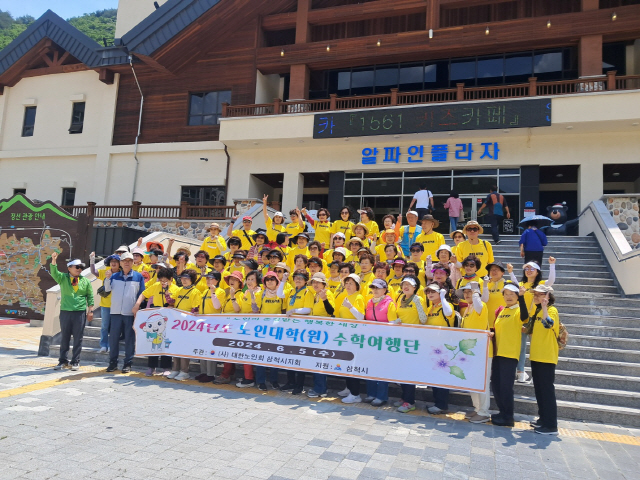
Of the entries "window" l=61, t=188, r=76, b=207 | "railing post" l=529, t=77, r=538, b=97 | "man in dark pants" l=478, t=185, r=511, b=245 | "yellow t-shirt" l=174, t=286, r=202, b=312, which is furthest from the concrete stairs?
"window" l=61, t=188, r=76, b=207

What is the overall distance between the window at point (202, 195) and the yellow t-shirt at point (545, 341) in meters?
16.4

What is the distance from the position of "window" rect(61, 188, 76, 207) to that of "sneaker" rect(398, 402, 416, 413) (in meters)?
21.5

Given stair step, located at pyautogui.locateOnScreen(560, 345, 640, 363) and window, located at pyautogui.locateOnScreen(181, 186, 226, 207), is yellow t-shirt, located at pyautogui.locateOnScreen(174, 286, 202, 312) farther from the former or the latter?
window, located at pyautogui.locateOnScreen(181, 186, 226, 207)

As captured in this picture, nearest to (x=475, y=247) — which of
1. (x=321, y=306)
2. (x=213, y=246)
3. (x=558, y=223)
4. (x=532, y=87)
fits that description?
(x=321, y=306)

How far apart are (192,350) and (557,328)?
513cm

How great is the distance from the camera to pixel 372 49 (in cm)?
1847

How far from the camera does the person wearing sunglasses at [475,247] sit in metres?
7.73

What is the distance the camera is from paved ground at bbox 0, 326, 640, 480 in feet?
13.1

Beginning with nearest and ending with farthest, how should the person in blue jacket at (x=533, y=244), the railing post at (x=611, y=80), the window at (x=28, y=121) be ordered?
the person in blue jacket at (x=533, y=244)
the railing post at (x=611, y=80)
the window at (x=28, y=121)

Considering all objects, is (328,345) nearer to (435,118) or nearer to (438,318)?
(438,318)

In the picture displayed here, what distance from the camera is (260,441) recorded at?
4.64 meters

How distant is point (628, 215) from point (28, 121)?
2702 cm

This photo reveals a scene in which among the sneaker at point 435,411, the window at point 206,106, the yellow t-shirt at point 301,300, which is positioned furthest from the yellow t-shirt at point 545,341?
the window at point 206,106

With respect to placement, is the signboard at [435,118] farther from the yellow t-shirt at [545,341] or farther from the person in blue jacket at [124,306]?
the yellow t-shirt at [545,341]
